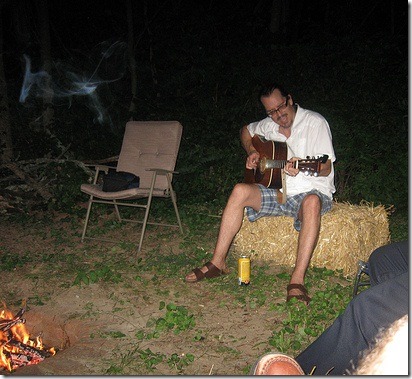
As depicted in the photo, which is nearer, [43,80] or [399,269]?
[399,269]

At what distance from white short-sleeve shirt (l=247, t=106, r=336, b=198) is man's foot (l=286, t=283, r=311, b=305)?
2.64ft

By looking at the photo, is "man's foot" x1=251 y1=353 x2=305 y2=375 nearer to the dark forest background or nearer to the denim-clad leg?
the denim-clad leg

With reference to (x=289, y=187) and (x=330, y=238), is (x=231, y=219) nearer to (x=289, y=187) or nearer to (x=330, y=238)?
Result: (x=289, y=187)

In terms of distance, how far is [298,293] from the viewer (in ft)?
10.7

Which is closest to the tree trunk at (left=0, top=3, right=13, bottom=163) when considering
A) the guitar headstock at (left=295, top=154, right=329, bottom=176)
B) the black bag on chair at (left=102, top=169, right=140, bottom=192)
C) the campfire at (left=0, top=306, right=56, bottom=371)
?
the black bag on chair at (left=102, top=169, right=140, bottom=192)

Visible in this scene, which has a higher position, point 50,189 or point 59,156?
point 59,156

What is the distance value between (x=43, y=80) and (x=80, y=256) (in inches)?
152

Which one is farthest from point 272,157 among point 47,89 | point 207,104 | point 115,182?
point 47,89

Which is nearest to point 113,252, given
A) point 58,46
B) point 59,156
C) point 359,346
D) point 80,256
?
point 80,256

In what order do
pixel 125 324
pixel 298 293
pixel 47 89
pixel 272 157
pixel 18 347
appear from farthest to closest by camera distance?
pixel 47 89, pixel 272 157, pixel 298 293, pixel 125 324, pixel 18 347

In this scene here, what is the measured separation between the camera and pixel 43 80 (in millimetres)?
7254

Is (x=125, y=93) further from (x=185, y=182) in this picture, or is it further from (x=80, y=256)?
(x=80, y=256)

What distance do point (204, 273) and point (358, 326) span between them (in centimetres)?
213

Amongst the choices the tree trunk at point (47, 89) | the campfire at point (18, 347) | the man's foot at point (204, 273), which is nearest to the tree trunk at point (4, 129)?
the tree trunk at point (47, 89)
